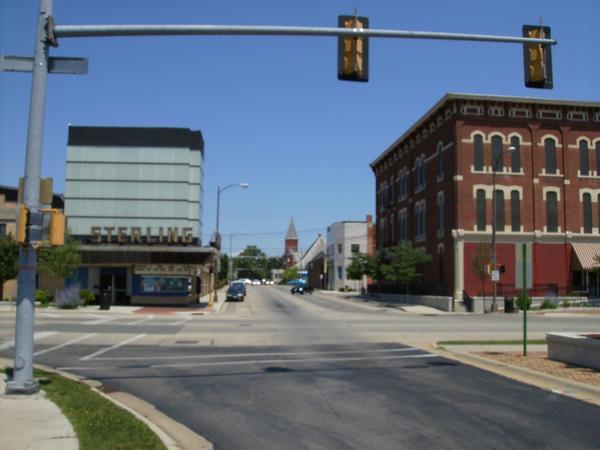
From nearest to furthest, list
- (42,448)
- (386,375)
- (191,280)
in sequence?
(42,448)
(386,375)
(191,280)

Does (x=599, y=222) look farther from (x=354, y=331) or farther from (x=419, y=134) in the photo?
(x=354, y=331)

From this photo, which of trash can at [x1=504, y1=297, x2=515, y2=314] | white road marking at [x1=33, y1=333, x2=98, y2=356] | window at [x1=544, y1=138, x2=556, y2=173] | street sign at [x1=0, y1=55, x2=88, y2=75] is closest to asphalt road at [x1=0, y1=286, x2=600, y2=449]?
white road marking at [x1=33, y1=333, x2=98, y2=356]

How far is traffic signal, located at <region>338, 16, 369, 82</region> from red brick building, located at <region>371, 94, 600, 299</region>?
123 feet

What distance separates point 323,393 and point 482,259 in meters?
36.0

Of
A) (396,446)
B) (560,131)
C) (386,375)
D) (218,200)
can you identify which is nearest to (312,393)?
(386,375)

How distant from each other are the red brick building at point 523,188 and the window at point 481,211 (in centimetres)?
7

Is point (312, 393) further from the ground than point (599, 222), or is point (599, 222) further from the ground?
point (599, 222)

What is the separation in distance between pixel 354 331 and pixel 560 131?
30.5 metres

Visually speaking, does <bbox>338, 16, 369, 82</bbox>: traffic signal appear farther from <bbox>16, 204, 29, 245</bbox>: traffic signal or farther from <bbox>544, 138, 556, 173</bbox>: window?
<bbox>544, 138, 556, 173</bbox>: window

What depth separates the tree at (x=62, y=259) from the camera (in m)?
39.8

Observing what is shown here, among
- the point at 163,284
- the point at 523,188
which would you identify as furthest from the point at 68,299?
the point at 523,188

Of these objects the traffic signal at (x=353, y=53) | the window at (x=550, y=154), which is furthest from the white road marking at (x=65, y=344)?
the window at (x=550, y=154)

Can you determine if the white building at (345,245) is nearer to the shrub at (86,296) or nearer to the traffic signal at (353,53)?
the shrub at (86,296)

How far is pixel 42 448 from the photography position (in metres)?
7.00
